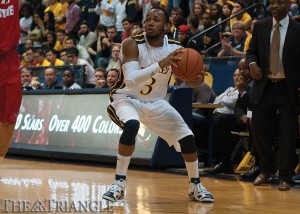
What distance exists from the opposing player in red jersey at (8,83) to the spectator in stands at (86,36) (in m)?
10.4

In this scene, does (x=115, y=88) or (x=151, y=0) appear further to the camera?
(x=151, y=0)

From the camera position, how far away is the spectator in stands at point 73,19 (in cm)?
1892

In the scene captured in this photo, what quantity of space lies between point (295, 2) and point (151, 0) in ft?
11.4

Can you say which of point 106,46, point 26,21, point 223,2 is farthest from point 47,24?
point 223,2

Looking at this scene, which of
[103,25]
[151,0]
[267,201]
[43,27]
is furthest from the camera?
[43,27]

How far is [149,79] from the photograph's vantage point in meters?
7.38

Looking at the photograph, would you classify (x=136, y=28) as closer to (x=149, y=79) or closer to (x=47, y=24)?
(x=47, y=24)

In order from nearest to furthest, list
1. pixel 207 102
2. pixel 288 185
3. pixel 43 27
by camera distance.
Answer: pixel 288 185, pixel 207 102, pixel 43 27

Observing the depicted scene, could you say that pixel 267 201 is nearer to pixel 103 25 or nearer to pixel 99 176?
pixel 99 176

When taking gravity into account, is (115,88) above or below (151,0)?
below

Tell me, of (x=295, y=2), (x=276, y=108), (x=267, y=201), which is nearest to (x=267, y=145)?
(x=276, y=108)

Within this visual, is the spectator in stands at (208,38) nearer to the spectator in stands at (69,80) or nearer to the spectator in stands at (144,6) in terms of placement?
the spectator in stands at (144,6)

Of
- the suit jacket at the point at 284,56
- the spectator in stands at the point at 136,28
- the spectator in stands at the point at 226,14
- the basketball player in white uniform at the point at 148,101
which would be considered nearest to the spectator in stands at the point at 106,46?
the spectator in stands at the point at 136,28

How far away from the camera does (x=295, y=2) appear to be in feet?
45.8
